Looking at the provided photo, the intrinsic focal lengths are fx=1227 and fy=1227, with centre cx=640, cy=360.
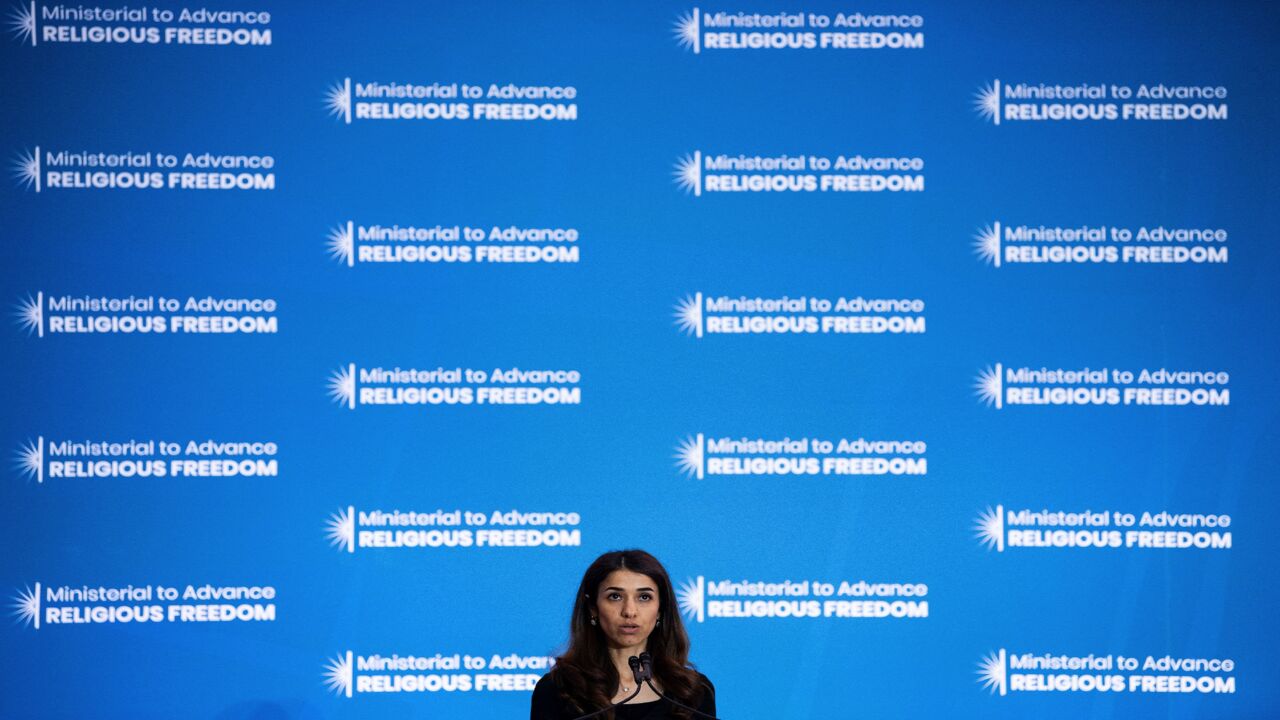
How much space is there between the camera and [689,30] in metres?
4.38

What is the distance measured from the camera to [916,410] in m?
4.30

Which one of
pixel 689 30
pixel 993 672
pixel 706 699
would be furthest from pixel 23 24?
pixel 993 672

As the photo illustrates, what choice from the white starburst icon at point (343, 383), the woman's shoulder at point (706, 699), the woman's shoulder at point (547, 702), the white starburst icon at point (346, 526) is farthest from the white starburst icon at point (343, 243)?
the woman's shoulder at point (706, 699)

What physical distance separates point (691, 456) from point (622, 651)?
1.14m

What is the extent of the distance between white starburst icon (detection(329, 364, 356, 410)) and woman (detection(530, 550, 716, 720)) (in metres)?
1.35

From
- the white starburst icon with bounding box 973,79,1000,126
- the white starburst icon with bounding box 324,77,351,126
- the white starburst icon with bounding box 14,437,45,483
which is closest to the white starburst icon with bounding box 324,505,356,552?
the white starburst icon with bounding box 14,437,45,483

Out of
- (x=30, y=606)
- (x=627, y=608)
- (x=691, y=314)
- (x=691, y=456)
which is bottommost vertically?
(x=627, y=608)

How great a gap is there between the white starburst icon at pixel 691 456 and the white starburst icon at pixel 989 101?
5.00ft

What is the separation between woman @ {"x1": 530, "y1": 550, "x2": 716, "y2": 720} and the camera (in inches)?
125

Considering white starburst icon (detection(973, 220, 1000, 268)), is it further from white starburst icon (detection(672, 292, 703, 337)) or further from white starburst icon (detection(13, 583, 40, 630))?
white starburst icon (detection(13, 583, 40, 630))

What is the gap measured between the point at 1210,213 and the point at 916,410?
124 centimetres

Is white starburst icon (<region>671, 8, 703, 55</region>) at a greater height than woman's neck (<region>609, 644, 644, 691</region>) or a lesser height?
greater

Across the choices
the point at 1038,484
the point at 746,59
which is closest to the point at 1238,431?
the point at 1038,484

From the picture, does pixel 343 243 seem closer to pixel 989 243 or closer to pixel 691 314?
pixel 691 314
